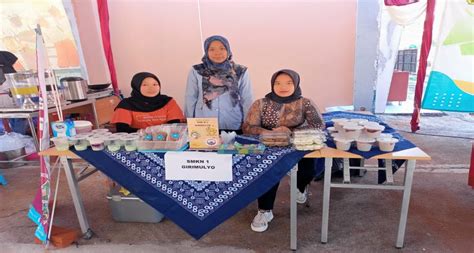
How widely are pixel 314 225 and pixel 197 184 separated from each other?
895 millimetres

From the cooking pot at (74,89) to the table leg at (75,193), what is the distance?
1.60 metres

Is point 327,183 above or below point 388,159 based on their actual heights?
below

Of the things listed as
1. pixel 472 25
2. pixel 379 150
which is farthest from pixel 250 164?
pixel 472 25

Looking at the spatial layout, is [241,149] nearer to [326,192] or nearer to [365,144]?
[326,192]

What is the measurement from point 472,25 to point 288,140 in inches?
134

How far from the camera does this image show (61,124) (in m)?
1.74

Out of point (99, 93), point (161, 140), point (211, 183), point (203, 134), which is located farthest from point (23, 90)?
point (211, 183)

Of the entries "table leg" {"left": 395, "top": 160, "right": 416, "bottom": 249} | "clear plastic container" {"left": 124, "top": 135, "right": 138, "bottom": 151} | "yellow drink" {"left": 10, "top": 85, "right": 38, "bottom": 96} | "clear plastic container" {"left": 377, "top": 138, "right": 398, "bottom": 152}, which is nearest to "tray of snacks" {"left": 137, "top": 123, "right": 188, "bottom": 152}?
"clear plastic container" {"left": 124, "top": 135, "right": 138, "bottom": 151}

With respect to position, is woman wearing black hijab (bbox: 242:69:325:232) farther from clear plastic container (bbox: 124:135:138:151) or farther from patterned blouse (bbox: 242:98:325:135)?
clear plastic container (bbox: 124:135:138:151)

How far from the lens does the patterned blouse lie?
75.0 inches

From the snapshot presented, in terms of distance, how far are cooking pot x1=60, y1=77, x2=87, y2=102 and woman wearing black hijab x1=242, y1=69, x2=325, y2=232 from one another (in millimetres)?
2080

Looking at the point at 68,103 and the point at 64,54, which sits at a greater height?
the point at 64,54

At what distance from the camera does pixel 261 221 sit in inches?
76.7

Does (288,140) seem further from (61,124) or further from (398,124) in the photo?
(398,124)
